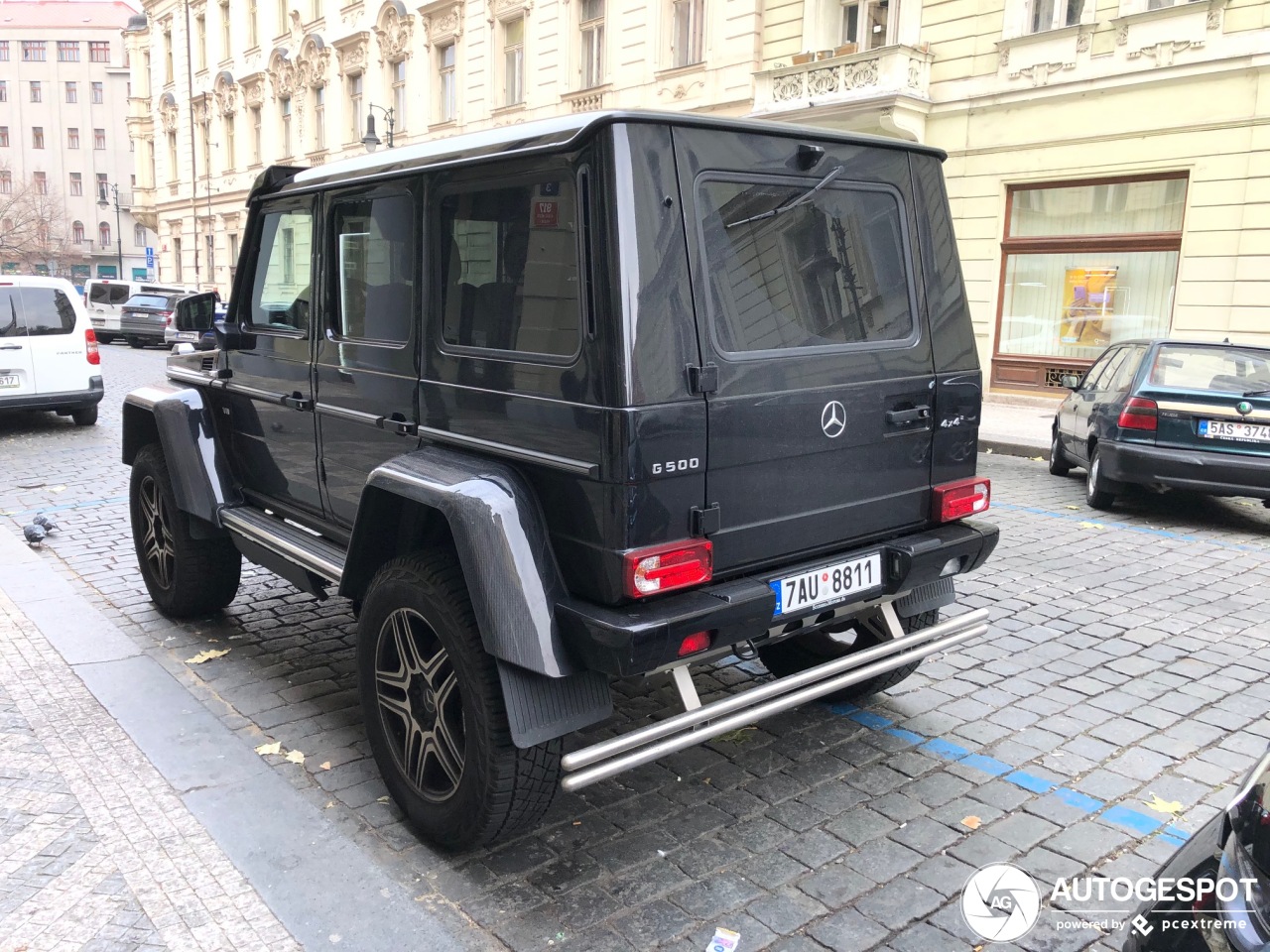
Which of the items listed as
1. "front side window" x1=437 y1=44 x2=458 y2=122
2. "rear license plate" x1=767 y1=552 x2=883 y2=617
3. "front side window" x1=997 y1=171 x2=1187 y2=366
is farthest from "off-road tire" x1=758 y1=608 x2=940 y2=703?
Result: "front side window" x1=437 y1=44 x2=458 y2=122

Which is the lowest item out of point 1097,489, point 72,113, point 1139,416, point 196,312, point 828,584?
point 1097,489

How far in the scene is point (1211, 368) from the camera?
8.09 metres

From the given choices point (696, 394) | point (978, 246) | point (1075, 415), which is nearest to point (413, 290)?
Result: point (696, 394)

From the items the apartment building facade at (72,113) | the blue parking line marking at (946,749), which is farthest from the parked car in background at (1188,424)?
the apartment building facade at (72,113)

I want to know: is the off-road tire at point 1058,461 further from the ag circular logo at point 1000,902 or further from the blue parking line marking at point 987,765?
the ag circular logo at point 1000,902

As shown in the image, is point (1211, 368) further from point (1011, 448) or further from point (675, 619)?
point (675, 619)

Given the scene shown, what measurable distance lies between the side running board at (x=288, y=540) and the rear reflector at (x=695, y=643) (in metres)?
1.37

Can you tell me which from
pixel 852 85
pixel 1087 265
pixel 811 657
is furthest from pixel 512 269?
pixel 852 85

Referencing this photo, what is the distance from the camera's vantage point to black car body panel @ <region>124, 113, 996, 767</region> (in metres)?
2.88

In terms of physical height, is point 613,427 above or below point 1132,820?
above

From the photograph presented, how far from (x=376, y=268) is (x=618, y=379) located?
147 centimetres

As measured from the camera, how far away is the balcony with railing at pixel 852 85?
16.8 m

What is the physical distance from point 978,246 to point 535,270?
51.3 ft

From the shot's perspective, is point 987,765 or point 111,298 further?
point 111,298
